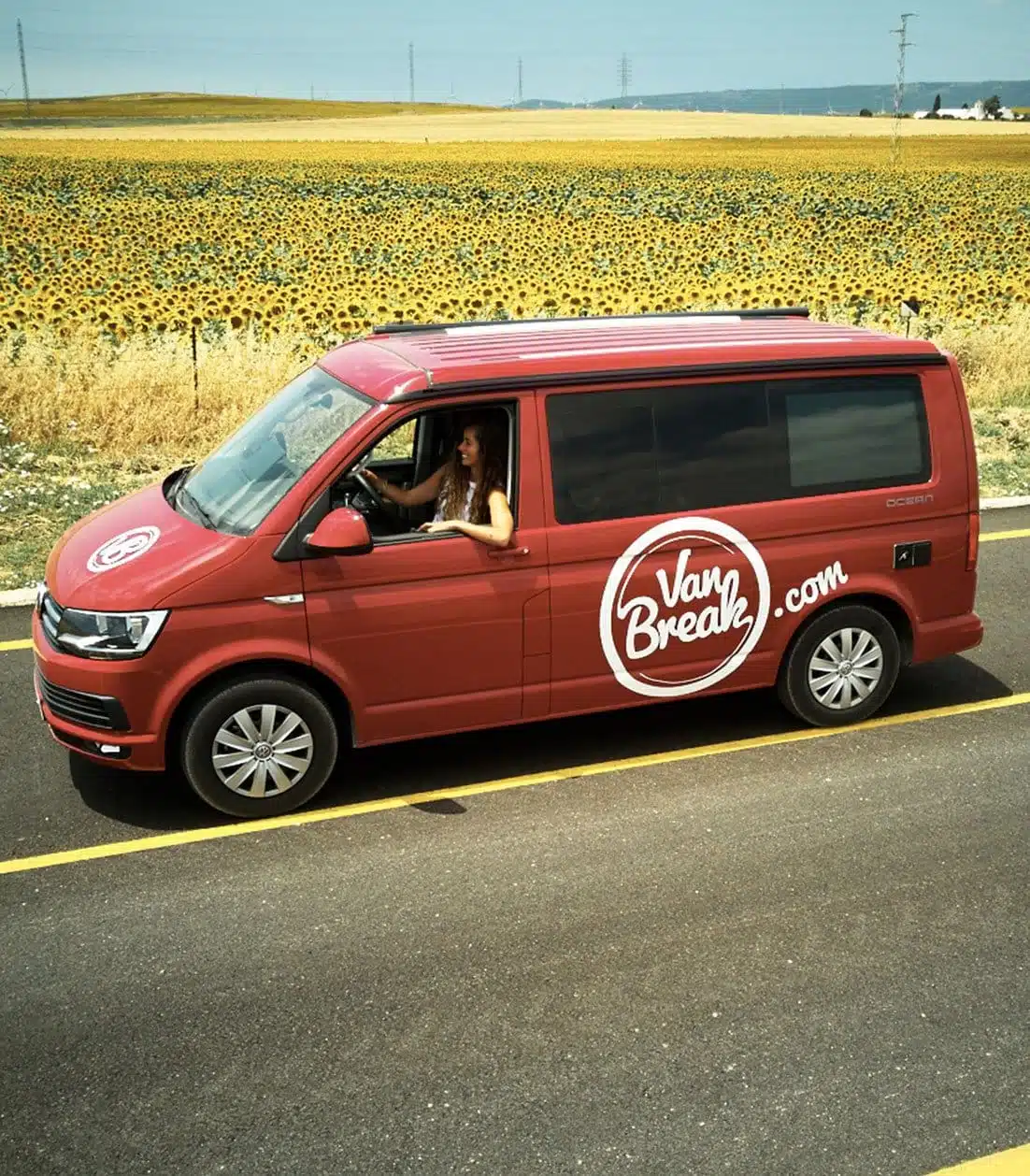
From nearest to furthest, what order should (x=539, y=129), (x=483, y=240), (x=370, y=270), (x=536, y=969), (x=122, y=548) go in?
(x=536, y=969) → (x=122, y=548) → (x=370, y=270) → (x=483, y=240) → (x=539, y=129)

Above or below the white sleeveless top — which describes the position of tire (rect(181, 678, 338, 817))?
below

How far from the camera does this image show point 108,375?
12906mm

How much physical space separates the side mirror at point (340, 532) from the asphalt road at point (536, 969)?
123 centimetres

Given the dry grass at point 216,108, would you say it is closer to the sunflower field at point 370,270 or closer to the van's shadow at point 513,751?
the sunflower field at point 370,270

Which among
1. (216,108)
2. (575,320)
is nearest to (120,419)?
(575,320)

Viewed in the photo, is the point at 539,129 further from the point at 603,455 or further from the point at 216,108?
the point at 603,455

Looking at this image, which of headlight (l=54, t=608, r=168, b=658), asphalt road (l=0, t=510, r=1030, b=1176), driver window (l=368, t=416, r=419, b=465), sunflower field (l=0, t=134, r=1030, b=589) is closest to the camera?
asphalt road (l=0, t=510, r=1030, b=1176)

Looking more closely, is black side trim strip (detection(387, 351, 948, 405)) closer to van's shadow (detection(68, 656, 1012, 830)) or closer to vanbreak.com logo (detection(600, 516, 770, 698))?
vanbreak.com logo (detection(600, 516, 770, 698))

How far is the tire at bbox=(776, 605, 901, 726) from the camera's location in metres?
6.54

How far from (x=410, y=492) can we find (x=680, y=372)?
1.41 m

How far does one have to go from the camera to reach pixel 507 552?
18.8 feet

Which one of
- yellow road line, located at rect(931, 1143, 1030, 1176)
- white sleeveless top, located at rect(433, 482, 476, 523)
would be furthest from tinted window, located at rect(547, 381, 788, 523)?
yellow road line, located at rect(931, 1143, 1030, 1176)

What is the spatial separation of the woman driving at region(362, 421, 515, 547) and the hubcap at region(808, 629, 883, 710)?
1870 millimetres

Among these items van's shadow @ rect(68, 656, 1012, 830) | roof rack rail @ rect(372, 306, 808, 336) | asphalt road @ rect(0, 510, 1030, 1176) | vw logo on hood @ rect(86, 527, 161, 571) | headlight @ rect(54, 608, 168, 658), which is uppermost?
roof rack rail @ rect(372, 306, 808, 336)
